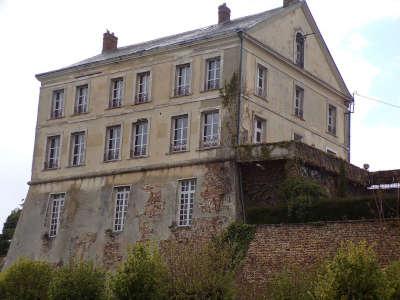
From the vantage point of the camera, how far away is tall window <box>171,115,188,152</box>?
3669cm

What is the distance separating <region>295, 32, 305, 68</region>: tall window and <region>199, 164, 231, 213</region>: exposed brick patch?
8423 mm

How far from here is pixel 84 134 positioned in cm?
4097

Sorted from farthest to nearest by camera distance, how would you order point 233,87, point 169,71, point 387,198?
point 169,71 < point 233,87 < point 387,198

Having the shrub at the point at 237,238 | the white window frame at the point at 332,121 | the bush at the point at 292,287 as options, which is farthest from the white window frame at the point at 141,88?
the bush at the point at 292,287

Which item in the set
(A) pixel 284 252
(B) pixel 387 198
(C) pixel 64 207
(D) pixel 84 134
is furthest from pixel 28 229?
(B) pixel 387 198

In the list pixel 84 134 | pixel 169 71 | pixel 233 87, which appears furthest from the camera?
pixel 84 134

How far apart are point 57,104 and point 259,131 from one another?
40.1 feet

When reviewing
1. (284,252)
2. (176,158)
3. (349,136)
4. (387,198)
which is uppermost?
(349,136)

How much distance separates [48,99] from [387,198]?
2092 centimetres

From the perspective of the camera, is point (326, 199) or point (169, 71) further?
point (169, 71)

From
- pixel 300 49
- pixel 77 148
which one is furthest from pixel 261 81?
pixel 77 148

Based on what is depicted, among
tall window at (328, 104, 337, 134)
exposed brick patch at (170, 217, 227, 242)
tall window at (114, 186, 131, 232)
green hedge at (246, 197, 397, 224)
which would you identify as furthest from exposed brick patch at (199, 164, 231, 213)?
tall window at (328, 104, 337, 134)

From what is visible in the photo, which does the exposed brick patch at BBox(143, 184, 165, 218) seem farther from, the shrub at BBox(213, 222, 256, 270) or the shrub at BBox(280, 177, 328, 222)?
the shrub at BBox(280, 177, 328, 222)

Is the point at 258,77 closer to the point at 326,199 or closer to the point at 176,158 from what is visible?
the point at 176,158
